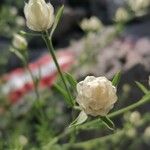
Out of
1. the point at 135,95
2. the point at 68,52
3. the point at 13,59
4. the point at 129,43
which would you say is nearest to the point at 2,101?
the point at 135,95

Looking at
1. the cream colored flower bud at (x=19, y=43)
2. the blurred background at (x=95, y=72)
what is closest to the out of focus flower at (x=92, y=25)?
the blurred background at (x=95, y=72)

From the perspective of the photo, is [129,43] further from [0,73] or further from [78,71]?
[0,73]

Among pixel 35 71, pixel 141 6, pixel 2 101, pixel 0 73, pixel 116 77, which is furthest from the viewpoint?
pixel 35 71

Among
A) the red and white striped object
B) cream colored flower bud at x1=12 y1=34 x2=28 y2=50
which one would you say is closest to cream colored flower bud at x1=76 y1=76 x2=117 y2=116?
cream colored flower bud at x1=12 y1=34 x2=28 y2=50

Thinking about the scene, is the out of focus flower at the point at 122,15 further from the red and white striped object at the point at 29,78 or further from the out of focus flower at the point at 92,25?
the red and white striped object at the point at 29,78

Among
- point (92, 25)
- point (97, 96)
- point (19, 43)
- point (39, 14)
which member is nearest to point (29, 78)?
point (92, 25)

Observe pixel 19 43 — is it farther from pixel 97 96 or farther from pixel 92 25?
pixel 92 25
